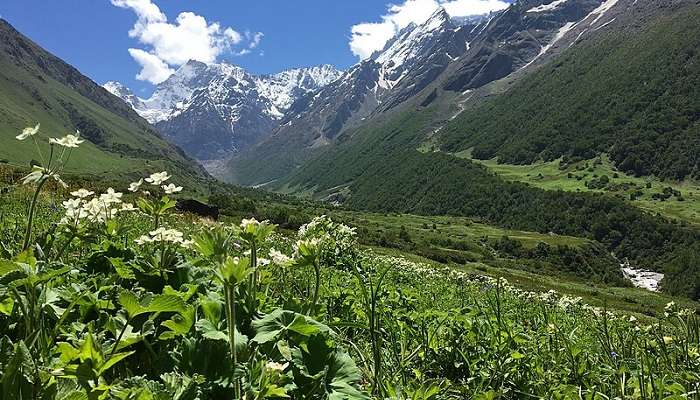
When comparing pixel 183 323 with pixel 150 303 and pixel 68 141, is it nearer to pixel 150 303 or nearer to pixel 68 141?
pixel 150 303

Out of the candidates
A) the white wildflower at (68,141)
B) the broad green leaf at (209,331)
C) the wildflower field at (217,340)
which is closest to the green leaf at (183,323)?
the wildflower field at (217,340)

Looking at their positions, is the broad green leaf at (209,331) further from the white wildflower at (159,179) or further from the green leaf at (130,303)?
the white wildflower at (159,179)

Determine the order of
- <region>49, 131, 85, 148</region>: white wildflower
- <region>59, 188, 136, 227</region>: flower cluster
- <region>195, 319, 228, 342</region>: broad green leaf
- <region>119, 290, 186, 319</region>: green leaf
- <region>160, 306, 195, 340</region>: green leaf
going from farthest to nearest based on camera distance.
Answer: <region>59, 188, 136, 227</region>: flower cluster
<region>49, 131, 85, 148</region>: white wildflower
<region>160, 306, 195, 340</region>: green leaf
<region>195, 319, 228, 342</region>: broad green leaf
<region>119, 290, 186, 319</region>: green leaf

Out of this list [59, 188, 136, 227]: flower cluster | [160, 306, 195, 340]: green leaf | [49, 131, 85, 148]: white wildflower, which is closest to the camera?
[160, 306, 195, 340]: green leaf

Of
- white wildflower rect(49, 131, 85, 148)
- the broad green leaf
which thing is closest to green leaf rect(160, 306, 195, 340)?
the broad green leaf

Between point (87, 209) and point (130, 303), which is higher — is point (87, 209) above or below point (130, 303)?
above

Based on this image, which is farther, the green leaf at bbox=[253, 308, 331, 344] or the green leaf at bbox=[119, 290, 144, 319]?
the green leaf at bbox=[253, 308, 331, 344]

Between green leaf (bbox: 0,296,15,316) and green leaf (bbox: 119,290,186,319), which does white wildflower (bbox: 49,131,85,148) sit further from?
green leaf (bbox: 119,290,186,319)

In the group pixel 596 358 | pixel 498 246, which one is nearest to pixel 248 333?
pixel 596 358

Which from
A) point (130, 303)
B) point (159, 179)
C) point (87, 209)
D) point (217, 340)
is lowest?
point (217, 340)

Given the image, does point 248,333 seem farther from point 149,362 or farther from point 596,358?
point 596,358

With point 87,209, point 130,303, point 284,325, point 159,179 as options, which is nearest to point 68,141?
point 159,179

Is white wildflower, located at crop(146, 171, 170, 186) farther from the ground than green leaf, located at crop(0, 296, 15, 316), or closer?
farther from the ground

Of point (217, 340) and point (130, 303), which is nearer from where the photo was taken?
point (130, 303)
